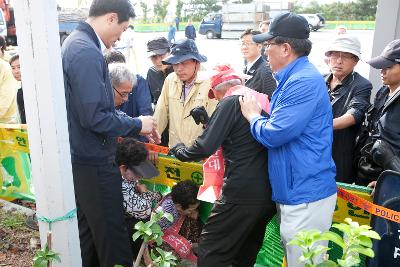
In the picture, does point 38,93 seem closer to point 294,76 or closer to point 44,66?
point 44,66

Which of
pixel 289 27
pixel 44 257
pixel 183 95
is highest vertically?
pixel 289 27

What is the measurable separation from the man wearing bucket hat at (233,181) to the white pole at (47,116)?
→ 0.86m

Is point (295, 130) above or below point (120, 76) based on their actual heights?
below

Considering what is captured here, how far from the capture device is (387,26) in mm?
5156

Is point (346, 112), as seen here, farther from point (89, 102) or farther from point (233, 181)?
point (89, 102)

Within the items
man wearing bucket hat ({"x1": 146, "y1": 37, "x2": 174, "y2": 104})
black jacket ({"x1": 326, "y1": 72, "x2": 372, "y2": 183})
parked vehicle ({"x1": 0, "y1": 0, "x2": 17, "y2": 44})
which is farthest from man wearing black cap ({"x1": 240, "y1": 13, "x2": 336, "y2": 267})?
parked vehicle ({"x1": 0, "y1": 0, "x2": 17, "y2": 44})

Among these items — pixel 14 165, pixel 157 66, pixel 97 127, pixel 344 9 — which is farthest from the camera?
pixel 344 9

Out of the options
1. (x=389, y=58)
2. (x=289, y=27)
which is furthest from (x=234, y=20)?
(x=289, y=27)

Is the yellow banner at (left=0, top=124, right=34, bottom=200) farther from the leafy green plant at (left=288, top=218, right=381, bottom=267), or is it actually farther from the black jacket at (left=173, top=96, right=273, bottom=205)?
the leafy green plant at (left=288, top=218, right=381, bottom=267)

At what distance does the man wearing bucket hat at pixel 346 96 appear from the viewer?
343cm

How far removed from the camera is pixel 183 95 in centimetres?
388

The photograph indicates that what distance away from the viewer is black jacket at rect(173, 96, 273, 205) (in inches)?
94.0

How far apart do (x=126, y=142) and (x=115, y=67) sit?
0.57 m

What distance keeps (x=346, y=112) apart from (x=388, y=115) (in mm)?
485
